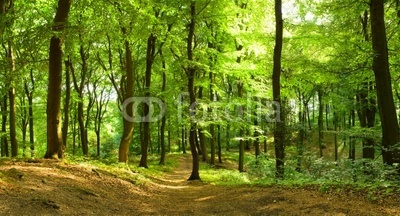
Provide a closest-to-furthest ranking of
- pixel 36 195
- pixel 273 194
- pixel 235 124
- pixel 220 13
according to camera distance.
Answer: pixel 36 195 → pixel 273 194 → pixel 220 13 → pixel 235 124

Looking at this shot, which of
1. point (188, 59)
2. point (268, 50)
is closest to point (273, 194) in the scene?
point (188, 59)

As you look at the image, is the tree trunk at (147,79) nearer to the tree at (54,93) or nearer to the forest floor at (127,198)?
the forest floor at (127,198)

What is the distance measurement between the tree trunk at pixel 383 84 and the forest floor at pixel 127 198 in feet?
9.72

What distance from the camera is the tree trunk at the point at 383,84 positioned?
9.30 m

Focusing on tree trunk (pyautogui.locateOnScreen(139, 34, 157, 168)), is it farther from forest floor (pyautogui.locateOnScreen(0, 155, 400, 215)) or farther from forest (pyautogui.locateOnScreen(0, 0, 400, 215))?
forest floor (pyautogui.locateOnScreen(0, 155, 400, 215))

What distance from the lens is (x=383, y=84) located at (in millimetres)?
9398

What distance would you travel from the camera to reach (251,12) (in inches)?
721

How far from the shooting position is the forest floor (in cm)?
638

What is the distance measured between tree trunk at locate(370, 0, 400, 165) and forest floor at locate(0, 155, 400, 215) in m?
2.96

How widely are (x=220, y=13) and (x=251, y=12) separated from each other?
376 centimetres

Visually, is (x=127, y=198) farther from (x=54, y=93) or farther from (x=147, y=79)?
(x=147, y=79)

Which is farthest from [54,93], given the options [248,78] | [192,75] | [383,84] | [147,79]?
[248,78]

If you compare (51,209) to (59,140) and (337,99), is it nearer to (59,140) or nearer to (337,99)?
(59,140)

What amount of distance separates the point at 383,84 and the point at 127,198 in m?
8.21
